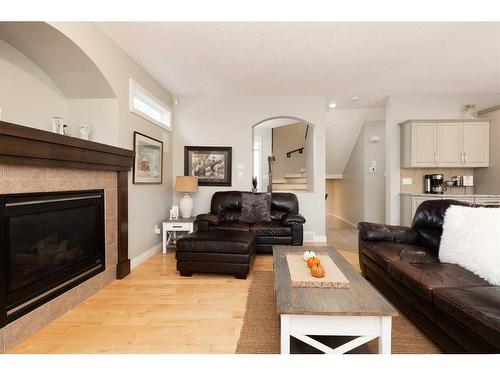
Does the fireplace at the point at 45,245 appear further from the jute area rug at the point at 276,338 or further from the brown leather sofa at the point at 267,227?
the jute area rug at the point at 276,338

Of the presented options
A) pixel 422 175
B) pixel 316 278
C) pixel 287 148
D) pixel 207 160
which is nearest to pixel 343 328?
pixel 316 278

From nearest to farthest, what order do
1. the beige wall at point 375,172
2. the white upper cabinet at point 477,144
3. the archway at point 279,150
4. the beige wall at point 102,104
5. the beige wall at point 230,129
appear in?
1. the beige wall at point 102,104
2. the white upper cabinet at point 477,144
3. the beige wall at point 230,129
4. the beige wall at point 375,172
5. the archway at point 279,150

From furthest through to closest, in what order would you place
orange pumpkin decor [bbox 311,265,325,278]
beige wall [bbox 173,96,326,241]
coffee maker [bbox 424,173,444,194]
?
beige wall [bbox 173,96,326,241], coffee maker [bbox 424,173,444,194], orange pumpkin decor [bbox 311,265,325,278]

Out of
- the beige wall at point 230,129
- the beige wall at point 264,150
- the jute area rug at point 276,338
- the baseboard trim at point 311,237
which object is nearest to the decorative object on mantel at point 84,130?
the beige wall at point 230,129

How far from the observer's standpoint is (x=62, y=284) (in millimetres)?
2057

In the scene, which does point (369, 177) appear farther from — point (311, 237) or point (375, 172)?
point (311, 237)

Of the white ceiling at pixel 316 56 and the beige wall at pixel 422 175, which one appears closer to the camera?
the white ceiling at pixel 316 56

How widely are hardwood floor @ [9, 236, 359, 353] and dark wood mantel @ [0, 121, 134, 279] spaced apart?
2.04 feet

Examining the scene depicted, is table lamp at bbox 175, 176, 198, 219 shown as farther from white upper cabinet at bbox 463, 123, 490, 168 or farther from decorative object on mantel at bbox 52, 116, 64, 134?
white upper cabinet at bbox 463, 123, 490, 168

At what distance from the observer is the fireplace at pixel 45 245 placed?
5.30 feet

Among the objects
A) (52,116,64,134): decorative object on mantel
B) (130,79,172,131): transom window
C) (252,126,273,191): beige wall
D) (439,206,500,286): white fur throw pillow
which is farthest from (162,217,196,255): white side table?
(252,126,273,191): beige wall

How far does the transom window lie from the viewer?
127 inches

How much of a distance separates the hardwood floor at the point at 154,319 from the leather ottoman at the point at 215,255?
12cm

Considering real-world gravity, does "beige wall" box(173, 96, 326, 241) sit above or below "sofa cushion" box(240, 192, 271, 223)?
above
